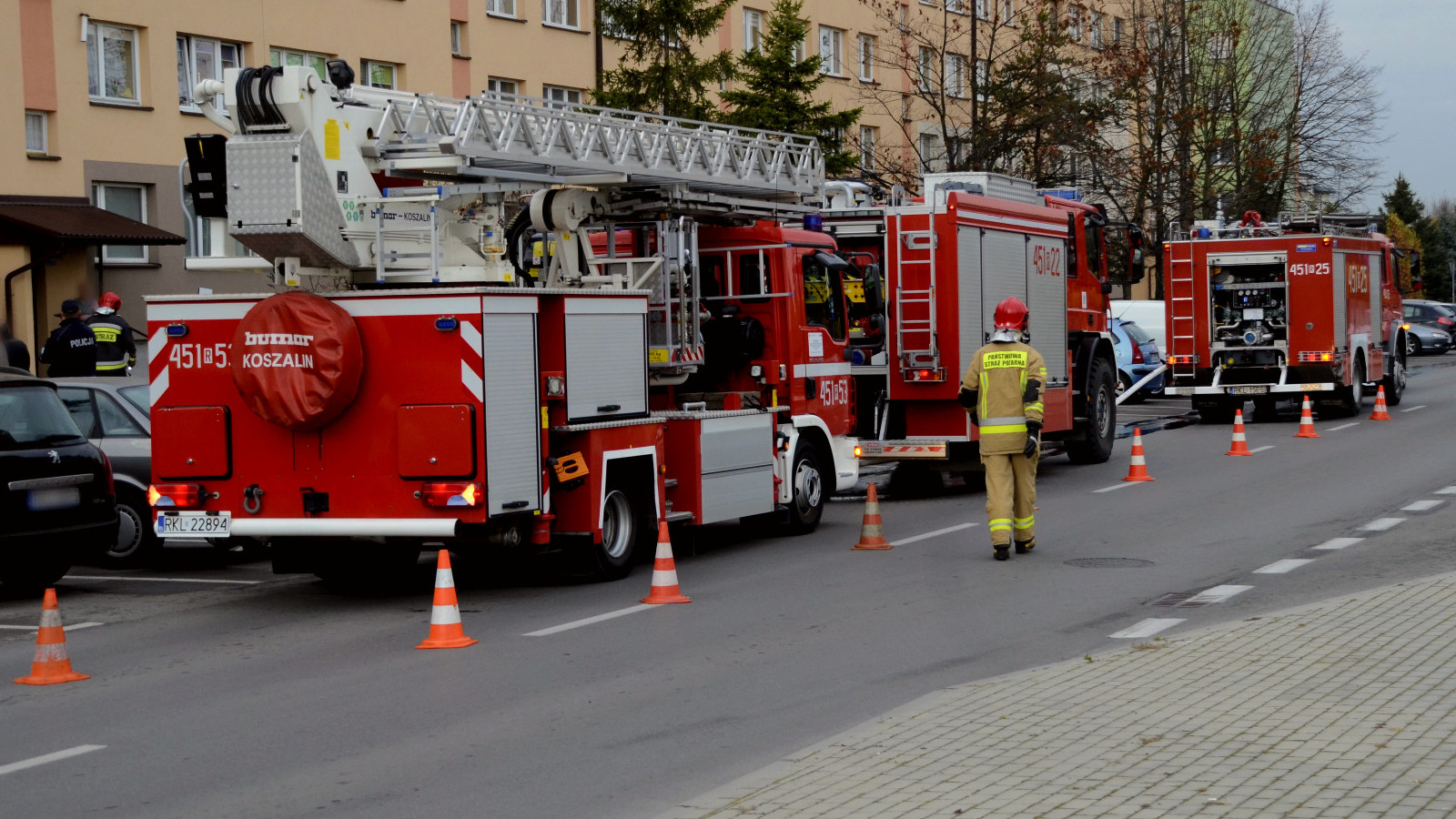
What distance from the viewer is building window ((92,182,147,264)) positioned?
28.5m

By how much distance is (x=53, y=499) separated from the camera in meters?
12.1

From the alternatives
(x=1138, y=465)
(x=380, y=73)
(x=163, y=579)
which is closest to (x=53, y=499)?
(x=163, y=579)

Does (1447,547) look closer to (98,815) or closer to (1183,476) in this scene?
(1183,476)

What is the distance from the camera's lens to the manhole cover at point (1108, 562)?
1242 centimetres

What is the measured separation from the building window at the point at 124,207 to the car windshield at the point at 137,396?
1481cm

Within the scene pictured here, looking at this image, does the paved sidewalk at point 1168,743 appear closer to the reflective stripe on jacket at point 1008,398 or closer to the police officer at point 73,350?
the reflective stripe on jacket at point 1008,398

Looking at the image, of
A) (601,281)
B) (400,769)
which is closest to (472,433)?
(601,281)

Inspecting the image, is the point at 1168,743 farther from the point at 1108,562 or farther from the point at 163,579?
the point at 163,579

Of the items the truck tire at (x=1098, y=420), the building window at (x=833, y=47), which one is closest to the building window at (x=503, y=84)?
the building window at (x=833, y=47)

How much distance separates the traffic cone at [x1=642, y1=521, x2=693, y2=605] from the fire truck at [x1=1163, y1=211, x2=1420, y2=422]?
17.1 metres

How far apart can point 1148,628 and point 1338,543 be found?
4.30 m

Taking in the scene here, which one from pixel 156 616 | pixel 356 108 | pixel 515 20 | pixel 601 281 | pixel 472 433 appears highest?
pixel 515 20

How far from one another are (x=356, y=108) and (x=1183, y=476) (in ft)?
37.2

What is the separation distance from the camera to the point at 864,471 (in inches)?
858
